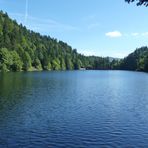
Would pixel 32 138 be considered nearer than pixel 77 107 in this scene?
→ Yes

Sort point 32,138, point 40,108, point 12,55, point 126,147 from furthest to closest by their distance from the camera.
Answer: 1. point 12,55
2. point 40,108
3. point 32,138
4. point 126,147

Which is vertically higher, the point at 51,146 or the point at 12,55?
the point at 12,55

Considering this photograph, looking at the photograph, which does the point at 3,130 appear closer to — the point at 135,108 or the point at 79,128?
the point at 79,128

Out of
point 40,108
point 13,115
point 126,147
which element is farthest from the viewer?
point 40,108

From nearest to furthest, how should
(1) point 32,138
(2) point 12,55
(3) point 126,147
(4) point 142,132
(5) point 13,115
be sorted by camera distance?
1. (3) point 126,147
2. (1) point 32,138
3. (4) point 142,132
4. (5) point 13,115
5. (2) point 12,55

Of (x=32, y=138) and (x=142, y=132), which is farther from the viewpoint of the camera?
(x=142, y=132)

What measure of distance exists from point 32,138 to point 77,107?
19.9 meters

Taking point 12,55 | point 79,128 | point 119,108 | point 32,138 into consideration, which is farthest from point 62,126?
point 12,55

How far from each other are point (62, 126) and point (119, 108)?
53.1ft

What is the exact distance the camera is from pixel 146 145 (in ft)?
92.2

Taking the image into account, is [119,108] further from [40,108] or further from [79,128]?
[79,128]

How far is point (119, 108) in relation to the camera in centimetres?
4881

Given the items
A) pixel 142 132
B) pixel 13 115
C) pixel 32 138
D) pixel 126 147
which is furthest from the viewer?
pixel 13 115

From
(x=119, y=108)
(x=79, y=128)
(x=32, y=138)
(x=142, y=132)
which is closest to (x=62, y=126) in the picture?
(x=79, y=128)
